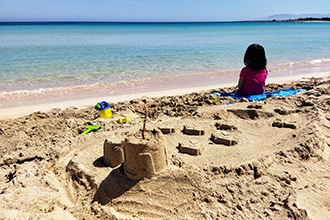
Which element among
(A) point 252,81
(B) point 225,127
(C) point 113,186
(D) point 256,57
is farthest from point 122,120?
(D) point 256,57

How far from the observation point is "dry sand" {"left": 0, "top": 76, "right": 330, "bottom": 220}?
8.64ft

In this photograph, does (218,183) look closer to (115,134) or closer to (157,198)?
(157,198)

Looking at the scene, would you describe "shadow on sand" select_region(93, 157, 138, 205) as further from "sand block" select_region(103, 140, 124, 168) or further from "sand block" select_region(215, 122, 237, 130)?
"sand block" select_region(215, 122, 237, 130)

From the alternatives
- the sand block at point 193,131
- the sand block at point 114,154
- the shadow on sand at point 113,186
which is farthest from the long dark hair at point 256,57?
the shadow on sand at point 113,186

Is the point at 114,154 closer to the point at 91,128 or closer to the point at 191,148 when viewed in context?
the point at 191,148

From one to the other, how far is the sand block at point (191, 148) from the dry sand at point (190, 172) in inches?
2.0

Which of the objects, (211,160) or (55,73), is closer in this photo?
(211,160)

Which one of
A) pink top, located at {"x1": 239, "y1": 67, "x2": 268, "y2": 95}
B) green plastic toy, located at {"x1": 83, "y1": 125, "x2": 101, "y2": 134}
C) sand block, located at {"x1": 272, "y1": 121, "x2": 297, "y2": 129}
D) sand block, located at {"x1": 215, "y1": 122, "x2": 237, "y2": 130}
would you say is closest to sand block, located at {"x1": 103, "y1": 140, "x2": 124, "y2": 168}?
green plastic toy, located at {"x1": 83, "y1": 125, "x2": 101, "y2": 134}

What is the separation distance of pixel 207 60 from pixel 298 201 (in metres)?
11.1

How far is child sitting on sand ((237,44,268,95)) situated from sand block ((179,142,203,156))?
3238 millimetres

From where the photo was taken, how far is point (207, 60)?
1341 centimetres

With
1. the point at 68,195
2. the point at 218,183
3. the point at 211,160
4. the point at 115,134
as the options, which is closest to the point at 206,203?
the point at 218,183

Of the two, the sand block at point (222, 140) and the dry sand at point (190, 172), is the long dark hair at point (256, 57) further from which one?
the sand block at point (222, 140)

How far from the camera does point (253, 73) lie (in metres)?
6.27
